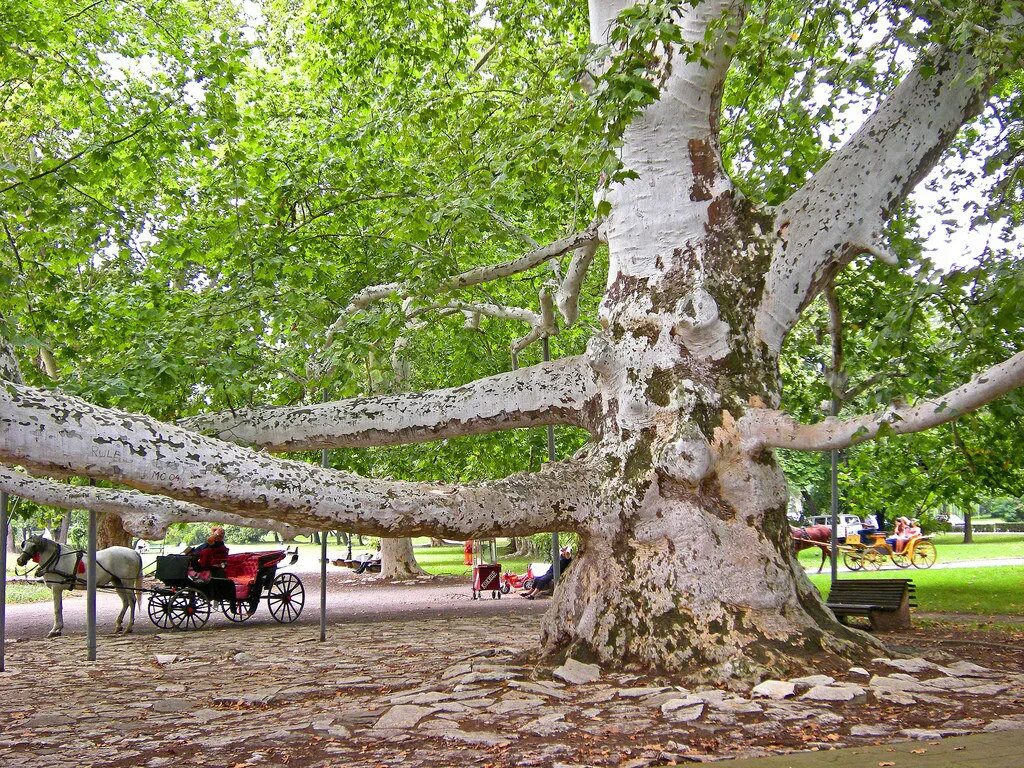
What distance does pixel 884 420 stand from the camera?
22.1 ft

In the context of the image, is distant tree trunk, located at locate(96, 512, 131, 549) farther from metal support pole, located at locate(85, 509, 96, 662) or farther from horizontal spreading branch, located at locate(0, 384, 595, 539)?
horizontal spreading branch, located at locate(0, 384, 595, 539)

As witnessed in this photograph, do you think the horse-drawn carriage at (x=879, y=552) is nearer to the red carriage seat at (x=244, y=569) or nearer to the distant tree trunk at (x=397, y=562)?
the distant tree trunk at (x=397, y=562)

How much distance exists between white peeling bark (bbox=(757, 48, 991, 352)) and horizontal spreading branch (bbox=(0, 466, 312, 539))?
494 cm

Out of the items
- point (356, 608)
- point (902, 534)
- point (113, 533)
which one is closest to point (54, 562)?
point (113, 533)

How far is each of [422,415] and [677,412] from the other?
7.43 ft

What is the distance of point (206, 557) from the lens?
47.7 feet

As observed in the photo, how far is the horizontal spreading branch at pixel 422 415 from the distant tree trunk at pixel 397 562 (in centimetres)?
1803

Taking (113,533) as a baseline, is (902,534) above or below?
below

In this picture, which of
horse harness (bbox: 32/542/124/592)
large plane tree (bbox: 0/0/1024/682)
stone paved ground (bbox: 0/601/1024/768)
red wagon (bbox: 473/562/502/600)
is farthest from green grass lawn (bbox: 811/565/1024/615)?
horse harness (bbox: 32/542/124/592)

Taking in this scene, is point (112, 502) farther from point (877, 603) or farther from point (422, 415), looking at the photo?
point (877, 603)

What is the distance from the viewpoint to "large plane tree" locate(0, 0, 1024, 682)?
696cm

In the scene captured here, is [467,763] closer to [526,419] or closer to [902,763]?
[902,763]

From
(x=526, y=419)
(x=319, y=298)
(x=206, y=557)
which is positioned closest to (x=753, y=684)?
(x=526, y=419)

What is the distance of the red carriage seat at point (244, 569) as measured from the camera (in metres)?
14.8
